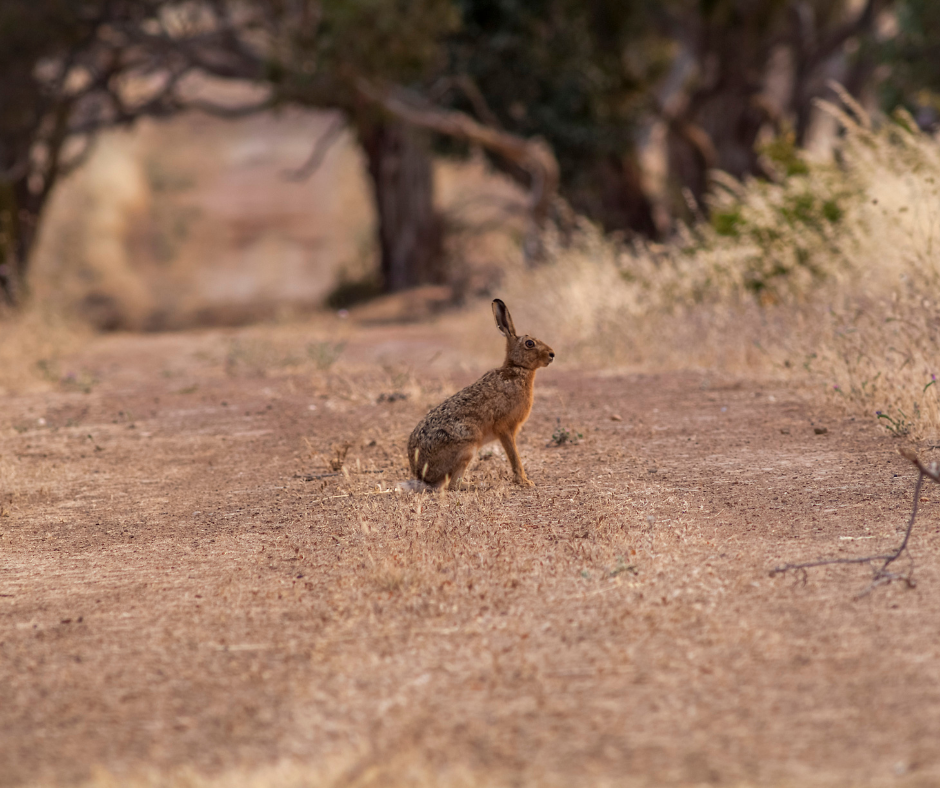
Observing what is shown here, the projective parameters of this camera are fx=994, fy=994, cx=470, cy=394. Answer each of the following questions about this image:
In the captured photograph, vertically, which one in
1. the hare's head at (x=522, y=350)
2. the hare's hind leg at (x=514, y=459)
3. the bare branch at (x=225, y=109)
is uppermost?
the bare branch at (x=225, y=109)

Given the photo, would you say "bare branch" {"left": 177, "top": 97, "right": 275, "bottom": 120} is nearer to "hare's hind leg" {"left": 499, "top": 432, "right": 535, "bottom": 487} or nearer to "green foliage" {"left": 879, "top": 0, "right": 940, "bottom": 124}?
"green foliage" {"left": 879, "top": 0, "right": 940, "bottom": 124}

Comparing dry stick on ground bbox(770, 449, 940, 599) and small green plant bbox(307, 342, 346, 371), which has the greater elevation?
small green plant bbox(307, 342, 346, 371)

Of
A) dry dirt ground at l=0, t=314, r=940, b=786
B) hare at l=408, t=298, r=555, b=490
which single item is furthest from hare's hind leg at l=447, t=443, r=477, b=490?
A: dry dirt ground at l=0, t=314, r=940, b=786

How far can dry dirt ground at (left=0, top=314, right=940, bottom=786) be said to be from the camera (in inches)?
111

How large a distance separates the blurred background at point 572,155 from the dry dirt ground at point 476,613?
7.74 ft

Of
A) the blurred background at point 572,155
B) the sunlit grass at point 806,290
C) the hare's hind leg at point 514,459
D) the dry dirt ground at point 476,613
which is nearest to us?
the dry dirt ground at point 476,613

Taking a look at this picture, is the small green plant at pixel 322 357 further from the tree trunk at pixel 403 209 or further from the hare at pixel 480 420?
the tree trunk at pixel 403 209

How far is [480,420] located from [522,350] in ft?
1.84

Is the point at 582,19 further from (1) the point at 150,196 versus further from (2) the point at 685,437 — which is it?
(1) the point at 150,196

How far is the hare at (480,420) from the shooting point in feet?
17.3

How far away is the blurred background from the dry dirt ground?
2.36 meters

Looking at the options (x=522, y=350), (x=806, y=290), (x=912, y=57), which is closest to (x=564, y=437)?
(x=522, y=350)

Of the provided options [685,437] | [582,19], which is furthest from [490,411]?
[582,19]

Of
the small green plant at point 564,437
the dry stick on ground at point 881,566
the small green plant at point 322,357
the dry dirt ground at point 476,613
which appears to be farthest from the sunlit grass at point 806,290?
the small green plant at point 322,357
